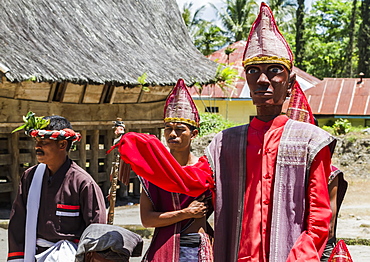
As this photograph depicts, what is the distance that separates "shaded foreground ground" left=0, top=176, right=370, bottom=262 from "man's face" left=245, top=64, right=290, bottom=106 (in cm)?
566

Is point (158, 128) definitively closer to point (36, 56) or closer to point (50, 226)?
point (36, 56)

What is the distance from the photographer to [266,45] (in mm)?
2900

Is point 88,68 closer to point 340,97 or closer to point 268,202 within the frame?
point 268,202

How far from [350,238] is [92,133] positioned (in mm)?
6049

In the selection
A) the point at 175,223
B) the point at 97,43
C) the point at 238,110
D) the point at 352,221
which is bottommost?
the point at 352,221

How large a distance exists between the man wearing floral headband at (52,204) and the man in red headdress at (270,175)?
117cm

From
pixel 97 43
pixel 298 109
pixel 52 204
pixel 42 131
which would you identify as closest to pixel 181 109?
pixel 298 109

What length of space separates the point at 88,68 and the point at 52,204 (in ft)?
24.6

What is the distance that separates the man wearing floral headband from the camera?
3.86 m

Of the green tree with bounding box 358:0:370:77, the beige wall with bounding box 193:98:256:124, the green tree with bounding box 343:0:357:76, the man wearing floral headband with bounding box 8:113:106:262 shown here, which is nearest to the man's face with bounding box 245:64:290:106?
the man wearing floral headband with bounding box 8:113:106:262

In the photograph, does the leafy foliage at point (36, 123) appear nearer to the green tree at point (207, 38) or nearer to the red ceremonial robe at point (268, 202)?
the red ceremonial robe at point (268, 202)

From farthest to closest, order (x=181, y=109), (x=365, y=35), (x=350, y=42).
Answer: (x=350, y=42) < (x=365, y=35) < (x=181, y=109)

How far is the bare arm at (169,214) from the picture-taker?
3.64 metres

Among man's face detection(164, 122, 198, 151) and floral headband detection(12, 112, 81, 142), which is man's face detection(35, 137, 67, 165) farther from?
man's face detection(164, 122, 198, 151)
